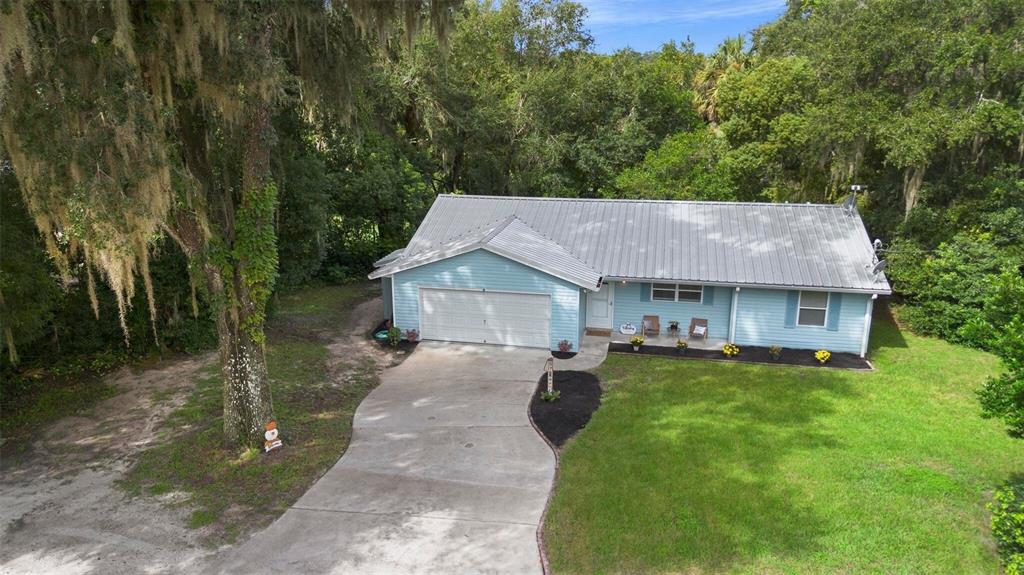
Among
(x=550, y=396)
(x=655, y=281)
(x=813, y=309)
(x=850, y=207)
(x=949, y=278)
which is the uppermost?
(x=850, y=207)

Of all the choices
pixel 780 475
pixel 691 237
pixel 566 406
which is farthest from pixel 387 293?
pixel 780 475

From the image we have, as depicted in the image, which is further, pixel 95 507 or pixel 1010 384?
pixel 95 507

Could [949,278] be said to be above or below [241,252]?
below

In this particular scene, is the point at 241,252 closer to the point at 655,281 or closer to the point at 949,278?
the point at 655,281

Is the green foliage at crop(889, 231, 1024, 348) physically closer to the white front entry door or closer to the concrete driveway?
the white front entry door

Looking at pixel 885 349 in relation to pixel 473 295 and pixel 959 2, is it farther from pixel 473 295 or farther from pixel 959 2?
pixel 473 295

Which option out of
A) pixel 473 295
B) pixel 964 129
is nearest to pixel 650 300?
pixel 473 295
